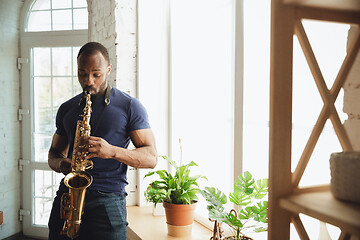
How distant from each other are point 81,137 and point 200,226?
1.27 meters

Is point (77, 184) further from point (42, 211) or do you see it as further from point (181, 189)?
point (42, 211)

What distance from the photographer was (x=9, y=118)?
459 centimetres

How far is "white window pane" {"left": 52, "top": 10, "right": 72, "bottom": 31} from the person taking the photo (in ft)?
14.7

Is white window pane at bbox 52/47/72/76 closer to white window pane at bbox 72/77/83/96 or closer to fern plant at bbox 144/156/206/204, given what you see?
white window pane at bbox 72/77/83/96

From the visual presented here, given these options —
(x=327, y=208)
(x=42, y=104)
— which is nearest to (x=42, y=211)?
(x=42, y=104)

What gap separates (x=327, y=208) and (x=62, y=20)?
4.35 meters

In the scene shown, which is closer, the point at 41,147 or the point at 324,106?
the point at 324,106

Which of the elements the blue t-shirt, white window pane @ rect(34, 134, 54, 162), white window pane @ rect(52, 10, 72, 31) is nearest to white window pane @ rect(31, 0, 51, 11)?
white window pane @ rect(52, 10, 72, 31)

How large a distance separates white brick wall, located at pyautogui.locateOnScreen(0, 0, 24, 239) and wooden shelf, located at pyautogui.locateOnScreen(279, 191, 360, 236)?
4.41 m

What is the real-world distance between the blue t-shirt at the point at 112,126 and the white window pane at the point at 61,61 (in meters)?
2.51

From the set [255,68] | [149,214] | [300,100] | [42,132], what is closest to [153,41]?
[255,68]

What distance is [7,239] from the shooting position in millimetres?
4547

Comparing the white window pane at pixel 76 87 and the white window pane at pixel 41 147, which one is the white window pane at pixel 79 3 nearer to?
the white window pane at pixel 76 87

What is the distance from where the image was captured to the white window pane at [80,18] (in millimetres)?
4414
